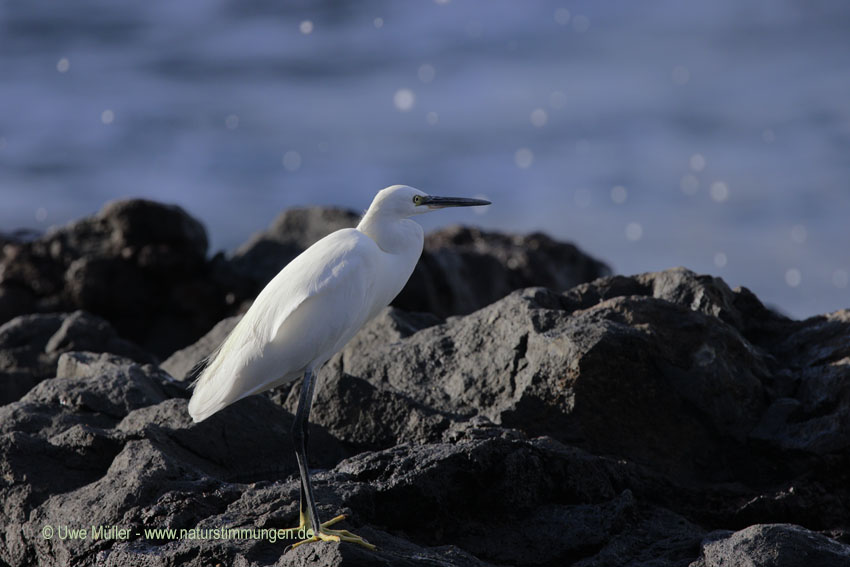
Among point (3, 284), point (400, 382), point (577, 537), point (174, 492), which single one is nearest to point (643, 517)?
point (577, 537)

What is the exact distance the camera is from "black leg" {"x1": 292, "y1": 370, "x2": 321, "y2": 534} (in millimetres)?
4656

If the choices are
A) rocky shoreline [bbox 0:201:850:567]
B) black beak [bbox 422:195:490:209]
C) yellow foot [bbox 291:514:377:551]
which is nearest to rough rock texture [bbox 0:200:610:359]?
rocky shoreline [bbox 0:201:850:567]

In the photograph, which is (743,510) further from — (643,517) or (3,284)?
(3,284)

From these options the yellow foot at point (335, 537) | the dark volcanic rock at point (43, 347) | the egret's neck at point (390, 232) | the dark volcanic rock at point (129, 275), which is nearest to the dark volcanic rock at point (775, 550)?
the yellow foot at point (335, 537)

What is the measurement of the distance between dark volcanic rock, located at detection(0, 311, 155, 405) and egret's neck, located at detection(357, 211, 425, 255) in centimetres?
491

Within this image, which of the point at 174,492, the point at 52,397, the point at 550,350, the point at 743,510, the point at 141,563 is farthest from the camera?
the point at 52,397

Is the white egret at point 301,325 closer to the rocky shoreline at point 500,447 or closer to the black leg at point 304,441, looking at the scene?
the black leg at point 304,441

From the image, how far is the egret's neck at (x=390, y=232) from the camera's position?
5816 millimetres

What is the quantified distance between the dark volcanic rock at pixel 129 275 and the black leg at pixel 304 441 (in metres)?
10.7

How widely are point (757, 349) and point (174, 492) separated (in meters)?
4.67

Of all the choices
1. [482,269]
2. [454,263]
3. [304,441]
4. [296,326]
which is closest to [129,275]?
[454,263]

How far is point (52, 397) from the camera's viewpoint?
6812 millimetres

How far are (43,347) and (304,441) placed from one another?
19.7 feet

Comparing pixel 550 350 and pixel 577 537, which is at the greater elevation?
pixel 550 350
